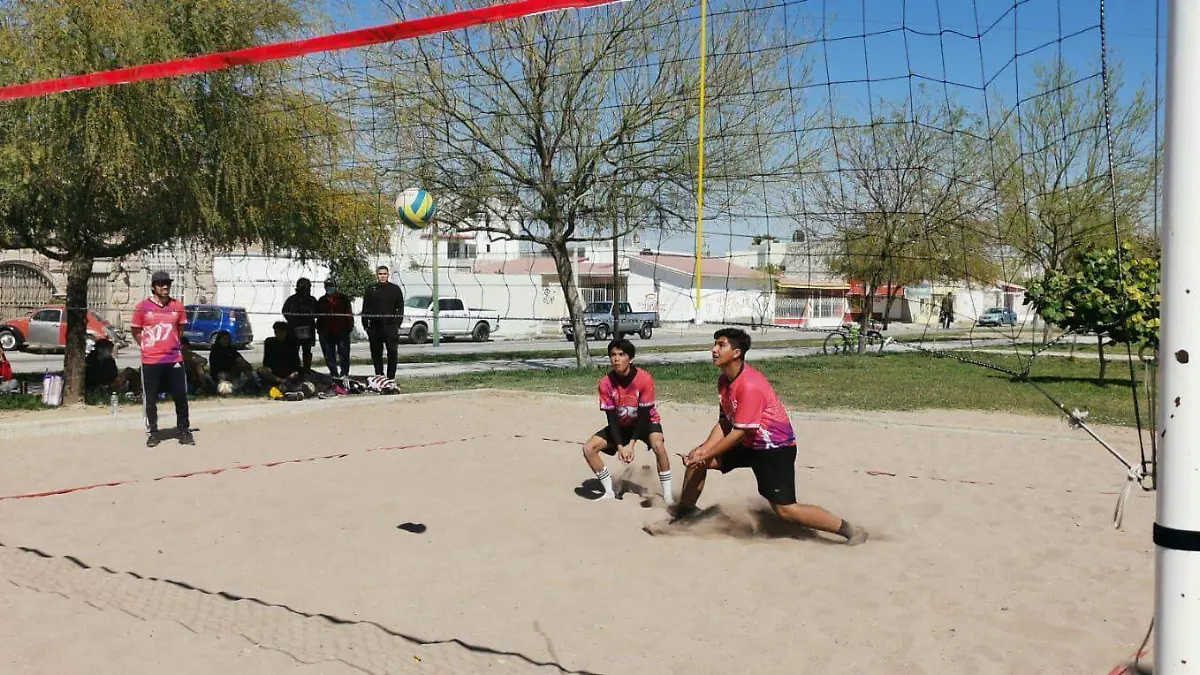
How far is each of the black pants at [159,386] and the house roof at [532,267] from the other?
13.1m

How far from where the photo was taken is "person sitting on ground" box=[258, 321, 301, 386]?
11906 millimetres

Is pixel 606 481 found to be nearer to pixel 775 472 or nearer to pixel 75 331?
pixel 775 472

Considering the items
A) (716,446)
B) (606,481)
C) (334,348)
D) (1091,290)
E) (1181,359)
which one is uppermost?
(1091,290)

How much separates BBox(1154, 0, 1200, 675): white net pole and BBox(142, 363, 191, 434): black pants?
26.6ft

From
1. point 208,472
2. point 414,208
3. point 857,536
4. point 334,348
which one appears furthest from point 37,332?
point 857,536

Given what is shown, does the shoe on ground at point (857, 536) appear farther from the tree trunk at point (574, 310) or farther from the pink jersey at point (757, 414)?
the tree trunk at point (574, 310)

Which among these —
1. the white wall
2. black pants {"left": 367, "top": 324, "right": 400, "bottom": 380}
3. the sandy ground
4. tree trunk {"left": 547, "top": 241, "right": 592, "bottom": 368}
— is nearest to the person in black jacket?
black pants {"left": 367, "top": 324, "right": 400, "bottom": 380}

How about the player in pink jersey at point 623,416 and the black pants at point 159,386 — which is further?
the black pants at point 159,386

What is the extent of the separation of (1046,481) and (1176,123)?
19.2 feet

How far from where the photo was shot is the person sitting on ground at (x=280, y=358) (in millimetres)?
11906

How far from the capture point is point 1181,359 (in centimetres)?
194

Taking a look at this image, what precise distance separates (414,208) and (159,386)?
4.61 meters

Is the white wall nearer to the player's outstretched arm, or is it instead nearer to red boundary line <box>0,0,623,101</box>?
red boundary line <box>0,0,623,101</box>

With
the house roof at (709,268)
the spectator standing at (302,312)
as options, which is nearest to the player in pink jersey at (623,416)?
the spectator standing at (302,312)
